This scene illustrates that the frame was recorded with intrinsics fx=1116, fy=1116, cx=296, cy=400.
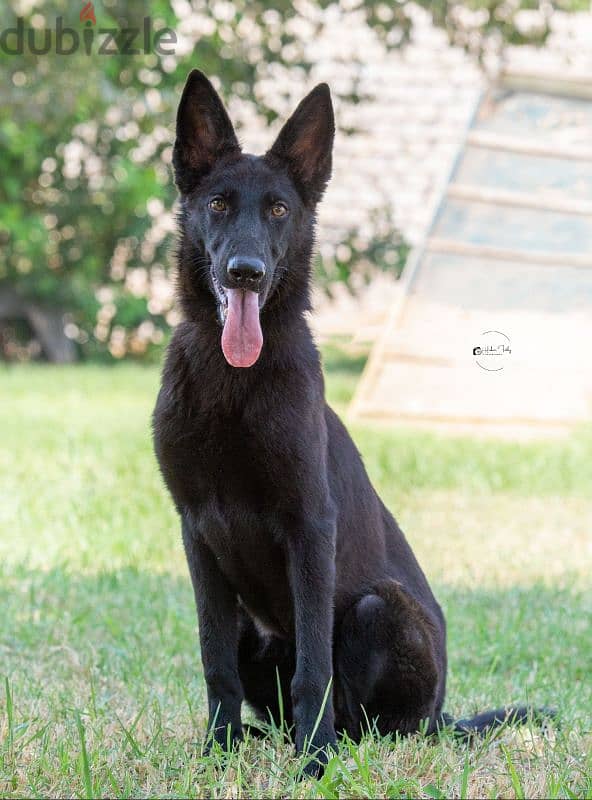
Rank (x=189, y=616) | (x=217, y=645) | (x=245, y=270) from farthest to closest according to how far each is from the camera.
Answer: (x=189, y=616), (x=217, y=645), (x=245, y=270)

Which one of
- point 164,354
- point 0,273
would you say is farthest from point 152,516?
point 0,273

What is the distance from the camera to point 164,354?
297cm

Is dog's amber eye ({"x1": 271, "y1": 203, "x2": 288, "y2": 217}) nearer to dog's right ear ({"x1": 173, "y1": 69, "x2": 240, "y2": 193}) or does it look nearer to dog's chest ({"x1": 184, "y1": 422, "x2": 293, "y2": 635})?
dog's right ear ({"x1": 173, "y1": 69, "x2": 240, "y2": 193})

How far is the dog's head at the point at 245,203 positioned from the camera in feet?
8.80

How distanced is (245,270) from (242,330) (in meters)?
0.17

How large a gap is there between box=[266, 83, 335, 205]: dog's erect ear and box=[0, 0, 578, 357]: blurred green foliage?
7.31 metres

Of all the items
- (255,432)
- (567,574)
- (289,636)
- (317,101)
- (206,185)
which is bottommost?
(567,574)

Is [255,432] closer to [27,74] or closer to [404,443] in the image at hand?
[404,443]

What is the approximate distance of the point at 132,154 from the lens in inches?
521

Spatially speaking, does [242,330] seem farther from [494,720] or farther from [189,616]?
[189,616]

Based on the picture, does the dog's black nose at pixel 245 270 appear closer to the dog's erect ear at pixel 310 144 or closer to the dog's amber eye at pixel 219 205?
the dog's amber eye at pixel 219 205

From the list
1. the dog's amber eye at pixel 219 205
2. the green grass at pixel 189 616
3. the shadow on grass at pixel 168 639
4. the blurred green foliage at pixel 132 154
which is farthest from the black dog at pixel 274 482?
the blurred green foliage at pixel 132 154

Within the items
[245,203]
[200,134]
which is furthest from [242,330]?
[200,134]

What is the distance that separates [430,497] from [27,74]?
5.49 metres
